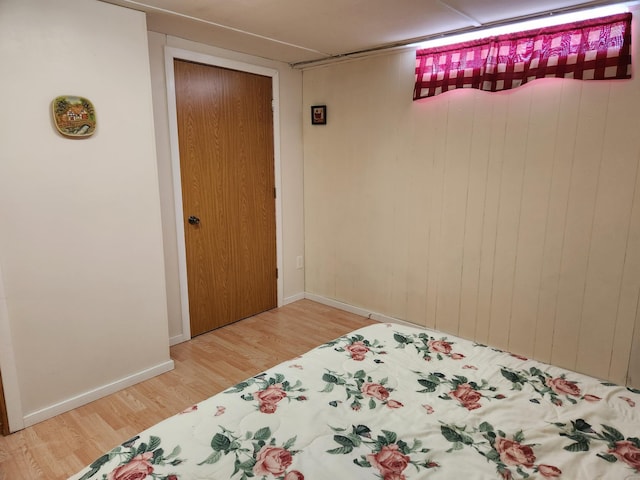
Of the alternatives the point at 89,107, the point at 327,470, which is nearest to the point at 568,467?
the point at 327,470

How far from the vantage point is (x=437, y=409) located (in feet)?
4.81

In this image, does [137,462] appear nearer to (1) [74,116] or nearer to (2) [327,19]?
(1) [74,116]

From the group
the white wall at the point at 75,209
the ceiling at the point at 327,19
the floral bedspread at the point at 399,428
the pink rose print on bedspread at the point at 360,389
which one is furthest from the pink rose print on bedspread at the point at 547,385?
the white wall at the point at 75,209

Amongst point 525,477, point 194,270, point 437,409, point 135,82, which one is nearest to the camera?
point 525,477

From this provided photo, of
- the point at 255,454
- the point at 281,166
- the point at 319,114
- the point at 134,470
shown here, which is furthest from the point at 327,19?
the point at 134,470

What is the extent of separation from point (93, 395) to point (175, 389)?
0.49 metres

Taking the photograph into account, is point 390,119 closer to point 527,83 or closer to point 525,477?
point 527,83

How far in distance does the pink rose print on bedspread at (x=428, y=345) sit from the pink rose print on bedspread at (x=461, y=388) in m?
0.16

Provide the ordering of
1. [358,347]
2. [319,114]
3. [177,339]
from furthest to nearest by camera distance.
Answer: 1. [319,114]
2. [177,339]
3. [358,347]

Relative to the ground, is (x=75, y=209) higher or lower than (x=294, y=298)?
higher

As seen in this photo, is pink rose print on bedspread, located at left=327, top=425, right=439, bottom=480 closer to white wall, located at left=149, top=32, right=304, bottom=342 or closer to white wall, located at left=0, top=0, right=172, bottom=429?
white wall, located at left=0, top=0, right=172, bottom=429

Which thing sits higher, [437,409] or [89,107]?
[89,107]

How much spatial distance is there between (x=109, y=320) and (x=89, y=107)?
1.31 metres

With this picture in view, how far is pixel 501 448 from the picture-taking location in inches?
49.6
